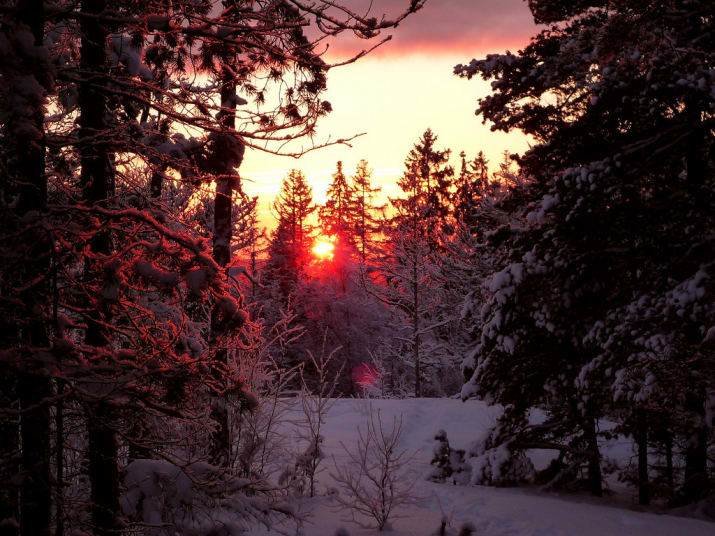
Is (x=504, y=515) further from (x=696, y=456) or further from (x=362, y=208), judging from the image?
(x=362, y=208)

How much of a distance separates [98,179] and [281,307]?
6.26 metres

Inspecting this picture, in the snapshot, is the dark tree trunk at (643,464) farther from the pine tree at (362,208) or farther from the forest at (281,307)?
the pine tree at (362,208)

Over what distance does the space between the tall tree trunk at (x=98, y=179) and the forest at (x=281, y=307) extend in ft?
0.10

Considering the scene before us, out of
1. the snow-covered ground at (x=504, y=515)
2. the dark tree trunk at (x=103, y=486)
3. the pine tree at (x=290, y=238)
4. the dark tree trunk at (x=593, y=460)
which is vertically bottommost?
the snow-covered ground at (x=504, y=515)

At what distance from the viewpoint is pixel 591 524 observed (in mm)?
9227

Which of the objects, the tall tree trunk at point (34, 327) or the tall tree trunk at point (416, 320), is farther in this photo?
the tall tree trunk at point (416, 320)

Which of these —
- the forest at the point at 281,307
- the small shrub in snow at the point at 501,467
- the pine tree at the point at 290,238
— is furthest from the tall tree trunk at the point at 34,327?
the pine tree at the point at 290,238

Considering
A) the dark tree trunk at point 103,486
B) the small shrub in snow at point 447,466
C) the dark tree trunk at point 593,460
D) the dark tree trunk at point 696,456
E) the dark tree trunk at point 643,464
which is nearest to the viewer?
the dark tree trunk at point 103,486

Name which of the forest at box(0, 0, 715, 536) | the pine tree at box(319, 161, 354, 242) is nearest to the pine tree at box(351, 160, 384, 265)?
the pine tree at box(319, 161, 354, 242)

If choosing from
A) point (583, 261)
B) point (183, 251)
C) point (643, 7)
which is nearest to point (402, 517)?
point (583, 261)

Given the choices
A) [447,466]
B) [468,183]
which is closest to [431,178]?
[468,183]

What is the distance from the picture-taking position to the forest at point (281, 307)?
13.1 ft

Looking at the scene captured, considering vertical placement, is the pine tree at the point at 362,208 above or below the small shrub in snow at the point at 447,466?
above

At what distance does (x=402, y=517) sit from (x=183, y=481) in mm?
7105
